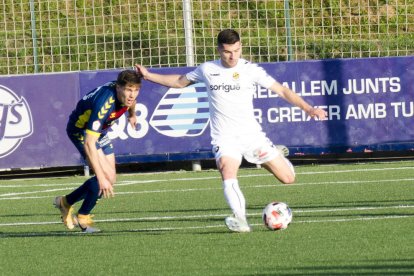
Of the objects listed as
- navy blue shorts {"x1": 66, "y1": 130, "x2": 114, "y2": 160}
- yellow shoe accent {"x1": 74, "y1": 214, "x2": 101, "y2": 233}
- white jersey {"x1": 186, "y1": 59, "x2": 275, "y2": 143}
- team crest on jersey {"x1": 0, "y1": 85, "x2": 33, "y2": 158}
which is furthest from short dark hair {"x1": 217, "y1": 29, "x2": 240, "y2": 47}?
team crest on jersey {"x1": 0, "y1": 85, "x2": 33, "y2": 158}

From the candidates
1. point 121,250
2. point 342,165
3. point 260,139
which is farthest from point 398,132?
point 121,250

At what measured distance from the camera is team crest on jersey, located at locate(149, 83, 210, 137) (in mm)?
20812

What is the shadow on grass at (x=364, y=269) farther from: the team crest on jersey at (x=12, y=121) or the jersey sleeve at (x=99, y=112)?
the team crest on jersey at (x=12, y=121)

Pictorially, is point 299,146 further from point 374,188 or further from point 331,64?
point 374,188

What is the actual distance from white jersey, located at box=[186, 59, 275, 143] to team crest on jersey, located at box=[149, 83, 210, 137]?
28.9ft

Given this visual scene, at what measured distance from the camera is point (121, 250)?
34.2ft

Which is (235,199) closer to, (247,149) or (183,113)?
(247,149)

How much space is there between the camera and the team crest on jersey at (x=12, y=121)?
20.9 m

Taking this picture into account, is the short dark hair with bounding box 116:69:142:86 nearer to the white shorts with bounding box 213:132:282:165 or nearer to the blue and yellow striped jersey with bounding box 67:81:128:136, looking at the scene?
the blue and yellow striped jersey with bounding box 67:81:128:136

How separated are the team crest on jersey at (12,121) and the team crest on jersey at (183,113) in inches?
85.7

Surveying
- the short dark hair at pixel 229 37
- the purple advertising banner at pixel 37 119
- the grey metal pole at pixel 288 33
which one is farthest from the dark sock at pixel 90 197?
the grey metal pole at pixel 288 33

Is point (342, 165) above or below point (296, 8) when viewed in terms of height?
below

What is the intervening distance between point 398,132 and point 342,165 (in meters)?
1.14

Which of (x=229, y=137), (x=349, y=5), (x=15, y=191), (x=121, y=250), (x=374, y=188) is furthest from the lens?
(x=349, y=5)
